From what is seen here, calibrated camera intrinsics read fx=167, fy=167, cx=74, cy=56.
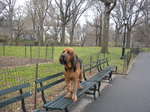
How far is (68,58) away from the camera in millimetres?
3566

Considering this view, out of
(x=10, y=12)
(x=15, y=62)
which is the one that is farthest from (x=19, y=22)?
(x=15, y=62)

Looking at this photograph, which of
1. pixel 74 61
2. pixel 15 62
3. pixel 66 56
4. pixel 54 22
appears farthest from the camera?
pixel 54 22

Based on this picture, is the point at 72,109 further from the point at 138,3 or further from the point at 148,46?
the point at 148,46

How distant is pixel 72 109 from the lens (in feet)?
14.0

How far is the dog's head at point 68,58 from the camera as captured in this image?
3.51 m

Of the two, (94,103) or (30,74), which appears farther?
(30,74)

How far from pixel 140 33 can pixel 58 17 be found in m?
23.5

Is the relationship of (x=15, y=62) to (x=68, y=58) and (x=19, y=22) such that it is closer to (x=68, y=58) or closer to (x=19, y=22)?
(x=68, y=58)

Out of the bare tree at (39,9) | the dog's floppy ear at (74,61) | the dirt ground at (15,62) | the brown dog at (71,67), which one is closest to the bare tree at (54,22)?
the bare tree at (39,9)

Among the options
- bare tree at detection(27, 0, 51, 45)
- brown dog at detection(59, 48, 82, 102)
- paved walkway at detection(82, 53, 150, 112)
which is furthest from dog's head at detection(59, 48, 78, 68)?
bare tree at detection(27, 0, 51, 45)

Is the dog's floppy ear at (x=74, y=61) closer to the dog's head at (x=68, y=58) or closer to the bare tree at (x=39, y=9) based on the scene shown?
the dog's head at (x=68, y=58)

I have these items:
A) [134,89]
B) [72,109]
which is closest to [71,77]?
[72,109]

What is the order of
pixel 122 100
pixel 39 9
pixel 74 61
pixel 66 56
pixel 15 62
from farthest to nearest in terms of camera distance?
pixel 39 9, pixel 15 62, pixel 122 100, pixel 74 61, pixel 66 56

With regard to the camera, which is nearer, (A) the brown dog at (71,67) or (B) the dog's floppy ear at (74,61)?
(A) the brown dog at (71,67)
